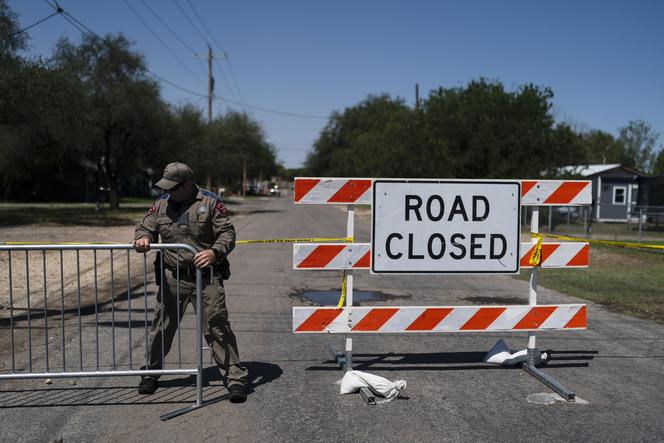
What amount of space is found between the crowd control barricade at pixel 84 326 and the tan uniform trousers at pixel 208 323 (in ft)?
0.18

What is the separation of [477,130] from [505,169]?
241 cm

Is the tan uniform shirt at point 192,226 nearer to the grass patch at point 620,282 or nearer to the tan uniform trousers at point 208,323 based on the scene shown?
the tan uniform trousers at point 208,323

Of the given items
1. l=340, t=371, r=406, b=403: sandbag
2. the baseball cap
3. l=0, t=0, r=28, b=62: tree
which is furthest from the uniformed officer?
l=0, t=0, r=28, b=62: tree

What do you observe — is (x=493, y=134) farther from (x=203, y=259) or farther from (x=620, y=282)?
(x=203, y=259)

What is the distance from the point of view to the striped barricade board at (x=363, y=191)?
5215 mm

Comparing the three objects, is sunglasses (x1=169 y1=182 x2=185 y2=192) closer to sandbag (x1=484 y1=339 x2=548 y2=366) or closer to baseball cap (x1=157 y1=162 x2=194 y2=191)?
baseball cap (x1=157 y1=162 x2=194 y2=191)

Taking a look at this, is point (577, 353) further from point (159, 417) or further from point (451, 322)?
point (159, 417)

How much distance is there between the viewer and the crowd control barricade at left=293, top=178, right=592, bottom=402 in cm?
523

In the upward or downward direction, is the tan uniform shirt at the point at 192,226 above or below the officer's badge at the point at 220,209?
below

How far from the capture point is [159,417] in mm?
4414

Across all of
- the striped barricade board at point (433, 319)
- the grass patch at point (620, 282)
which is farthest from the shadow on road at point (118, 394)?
the grass patch at point (620, 282)

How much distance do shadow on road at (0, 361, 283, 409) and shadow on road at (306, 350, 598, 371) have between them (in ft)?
3.03

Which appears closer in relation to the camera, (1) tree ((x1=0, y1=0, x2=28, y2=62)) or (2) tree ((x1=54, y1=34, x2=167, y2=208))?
(1) tree ((x1=0, y1=0, x2=28, y2=62))

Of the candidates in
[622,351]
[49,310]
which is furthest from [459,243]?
[49,310]
